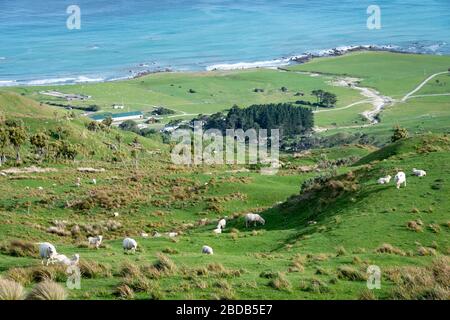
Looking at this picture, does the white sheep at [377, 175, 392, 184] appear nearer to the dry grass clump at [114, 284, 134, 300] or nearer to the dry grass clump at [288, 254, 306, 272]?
the dry grass clump at [288, 254, 306, 272]

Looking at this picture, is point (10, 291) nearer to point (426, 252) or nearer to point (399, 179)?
point (426, 252)

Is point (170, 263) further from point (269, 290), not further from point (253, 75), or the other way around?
point (253, 75)

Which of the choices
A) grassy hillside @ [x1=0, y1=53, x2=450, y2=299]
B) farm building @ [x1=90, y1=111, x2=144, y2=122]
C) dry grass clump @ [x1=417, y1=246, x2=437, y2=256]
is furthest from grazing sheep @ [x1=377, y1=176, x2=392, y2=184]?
farm building @ [x1=90, y1=111, x2=144, y2=122]

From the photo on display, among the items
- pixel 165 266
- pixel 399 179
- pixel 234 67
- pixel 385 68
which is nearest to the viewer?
pixel 165 266

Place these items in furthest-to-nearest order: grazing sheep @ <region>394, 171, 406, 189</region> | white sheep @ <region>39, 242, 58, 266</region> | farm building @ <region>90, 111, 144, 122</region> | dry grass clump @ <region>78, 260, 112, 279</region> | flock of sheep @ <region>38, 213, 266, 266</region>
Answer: farm building @ <region>90, 111, 144, 122</region> → grazing sheep @ <region>394, 171, 406, 189</region> → white sheep @ <region>39, 242, 58, 266</region> → flock of sheep @ <region>38, 213, 266, 266</region> → dry grass clump @ <region>78, 260, 112, 279</region>

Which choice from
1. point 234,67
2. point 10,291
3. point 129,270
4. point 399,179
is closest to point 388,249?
point 399,179

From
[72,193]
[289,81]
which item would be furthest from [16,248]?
[289,81]
